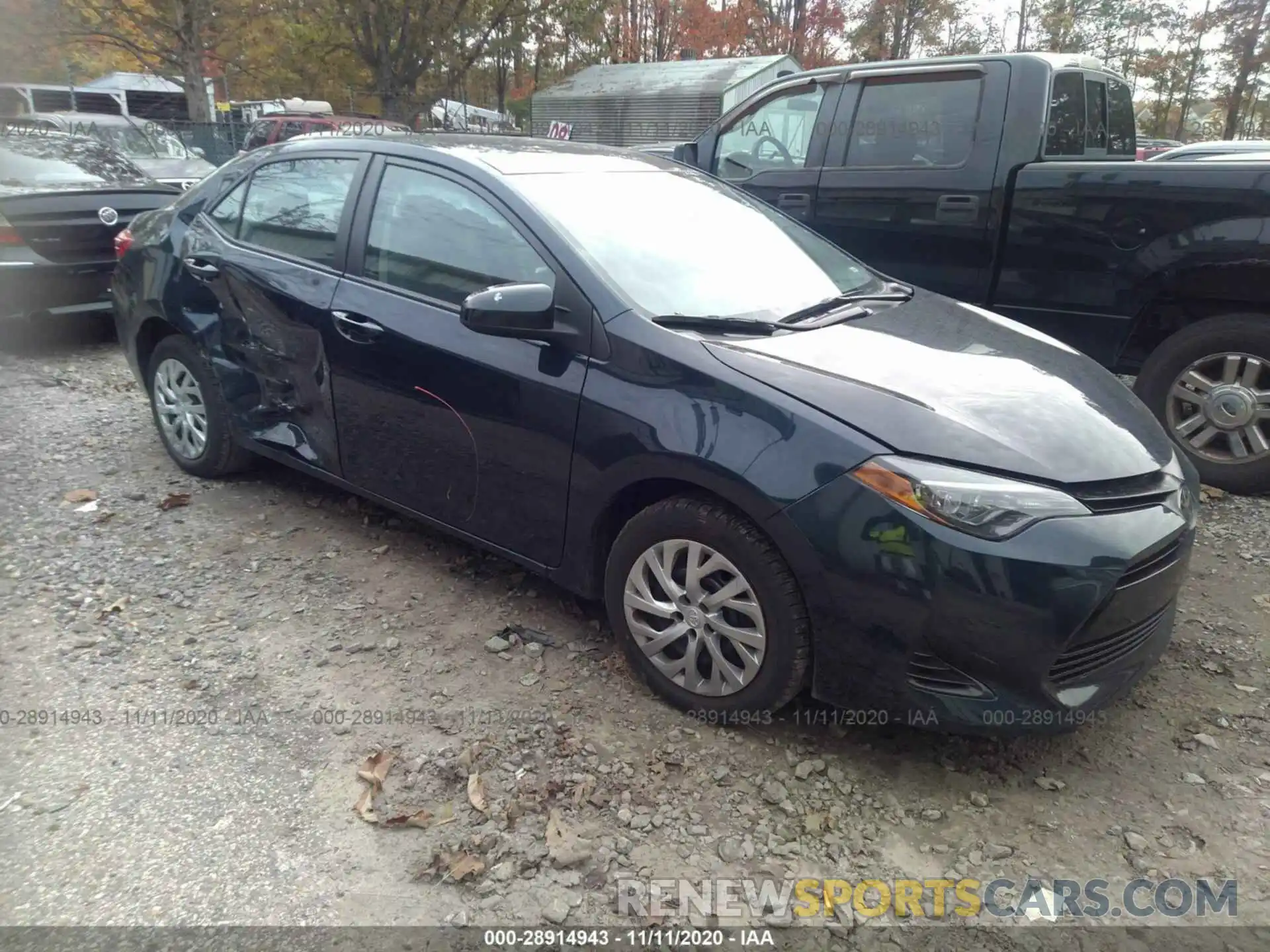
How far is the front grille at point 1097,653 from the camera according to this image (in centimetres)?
238

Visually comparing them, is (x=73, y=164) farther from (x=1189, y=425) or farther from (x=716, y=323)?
(x=1189, y=425)

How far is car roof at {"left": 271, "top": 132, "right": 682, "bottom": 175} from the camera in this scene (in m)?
3.39

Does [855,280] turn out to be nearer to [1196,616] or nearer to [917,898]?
[1196,616]

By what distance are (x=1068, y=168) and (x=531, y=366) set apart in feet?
10.8

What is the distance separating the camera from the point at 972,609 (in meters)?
2.29

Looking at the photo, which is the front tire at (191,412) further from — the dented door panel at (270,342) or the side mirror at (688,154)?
the side mirror at (688,154)

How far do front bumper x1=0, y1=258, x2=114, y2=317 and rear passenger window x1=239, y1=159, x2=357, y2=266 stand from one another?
2.64 m

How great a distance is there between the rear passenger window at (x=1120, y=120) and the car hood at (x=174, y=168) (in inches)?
322

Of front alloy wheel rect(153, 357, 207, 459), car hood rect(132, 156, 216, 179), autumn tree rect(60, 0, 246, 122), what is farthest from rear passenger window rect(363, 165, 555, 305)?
autumn tree rect(60, 0, 246, 122)

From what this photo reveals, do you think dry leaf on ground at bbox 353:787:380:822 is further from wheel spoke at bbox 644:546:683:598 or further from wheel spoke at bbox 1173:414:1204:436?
wheel spoke at bbox 1173:414:1204:436

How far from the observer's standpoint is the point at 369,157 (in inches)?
142

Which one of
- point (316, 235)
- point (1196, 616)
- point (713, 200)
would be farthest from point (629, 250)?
point (1196, 616)

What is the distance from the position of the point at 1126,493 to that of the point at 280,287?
316 cm

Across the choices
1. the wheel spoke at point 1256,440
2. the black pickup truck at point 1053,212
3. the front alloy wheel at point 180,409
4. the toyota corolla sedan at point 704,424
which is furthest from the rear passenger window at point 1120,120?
the front alloy wheel at point 180,409
